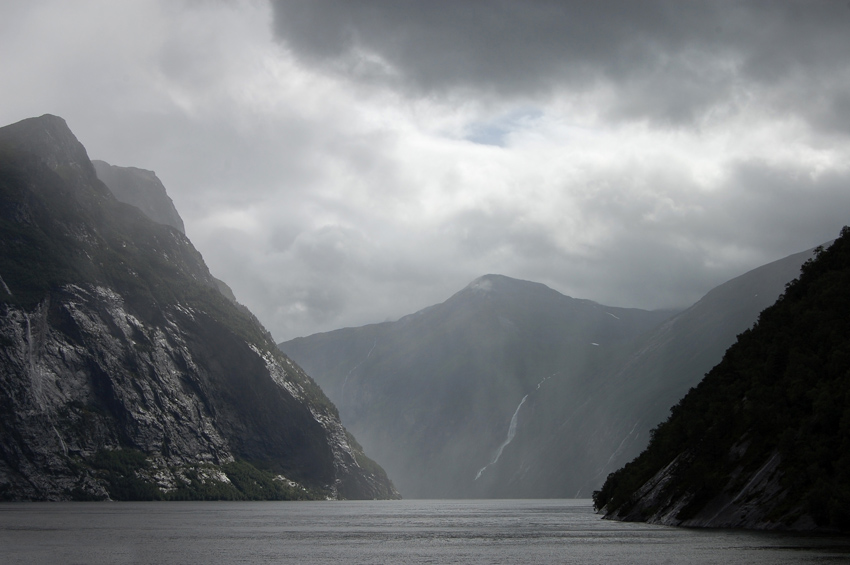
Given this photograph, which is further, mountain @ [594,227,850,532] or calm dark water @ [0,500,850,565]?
mountain @ [594,227,850,532]

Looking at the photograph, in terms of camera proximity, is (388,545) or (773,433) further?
(773,433)

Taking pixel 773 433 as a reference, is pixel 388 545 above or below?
below

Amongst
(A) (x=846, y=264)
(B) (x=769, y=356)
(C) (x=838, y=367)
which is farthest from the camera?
(A) (x=846, y=264)

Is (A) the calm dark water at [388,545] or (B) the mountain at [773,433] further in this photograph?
(B) the mountain at [773,433]

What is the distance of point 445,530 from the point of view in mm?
137125

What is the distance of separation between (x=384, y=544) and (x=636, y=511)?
62.7 m

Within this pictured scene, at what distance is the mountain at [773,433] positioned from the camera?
90438 millimetres

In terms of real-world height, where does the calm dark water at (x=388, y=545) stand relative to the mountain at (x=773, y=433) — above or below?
below

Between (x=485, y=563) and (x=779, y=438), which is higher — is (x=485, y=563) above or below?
below

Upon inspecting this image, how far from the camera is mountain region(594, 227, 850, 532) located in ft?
297

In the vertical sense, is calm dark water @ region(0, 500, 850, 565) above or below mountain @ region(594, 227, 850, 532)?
below

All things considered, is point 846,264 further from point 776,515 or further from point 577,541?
point 577,541

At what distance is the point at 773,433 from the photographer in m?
107

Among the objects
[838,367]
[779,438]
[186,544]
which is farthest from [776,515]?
[186,544]
